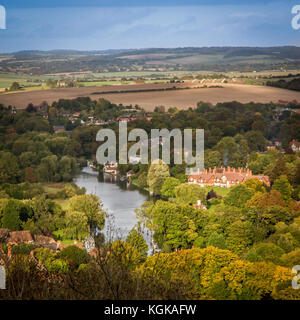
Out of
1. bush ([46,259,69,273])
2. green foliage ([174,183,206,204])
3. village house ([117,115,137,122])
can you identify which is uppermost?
village house ([117,115,137,122])

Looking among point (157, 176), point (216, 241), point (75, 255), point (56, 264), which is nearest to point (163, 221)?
point (216, 241)

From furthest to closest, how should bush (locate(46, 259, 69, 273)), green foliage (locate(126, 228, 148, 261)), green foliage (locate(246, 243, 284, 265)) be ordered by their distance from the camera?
green foliage (locate(126, 228, 148, 261)) → green foliage (locate(246, 243, 284, 265)) → bush (locate(46, 259, 69, 273))

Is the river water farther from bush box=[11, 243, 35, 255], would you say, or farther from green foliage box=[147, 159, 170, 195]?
bush box=[11, 243, 35, 255]

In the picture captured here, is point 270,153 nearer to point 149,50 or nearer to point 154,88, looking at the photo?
point 154,88

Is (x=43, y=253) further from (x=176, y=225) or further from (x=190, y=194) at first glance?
(x=190, y=194)

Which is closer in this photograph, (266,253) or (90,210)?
(266,253)

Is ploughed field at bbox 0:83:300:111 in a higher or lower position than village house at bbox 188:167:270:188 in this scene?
higher

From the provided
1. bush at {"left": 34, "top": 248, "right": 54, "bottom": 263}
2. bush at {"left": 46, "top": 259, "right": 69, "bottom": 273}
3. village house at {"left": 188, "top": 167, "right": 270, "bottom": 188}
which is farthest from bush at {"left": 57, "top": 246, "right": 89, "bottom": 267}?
village house at {"left": 188, "top": 167, "right": 270, "bottom": 188}

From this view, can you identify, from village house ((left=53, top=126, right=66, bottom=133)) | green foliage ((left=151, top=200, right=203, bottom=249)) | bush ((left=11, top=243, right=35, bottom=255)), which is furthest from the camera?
village house ((left=53, top=126, right=66, bottom=133))
